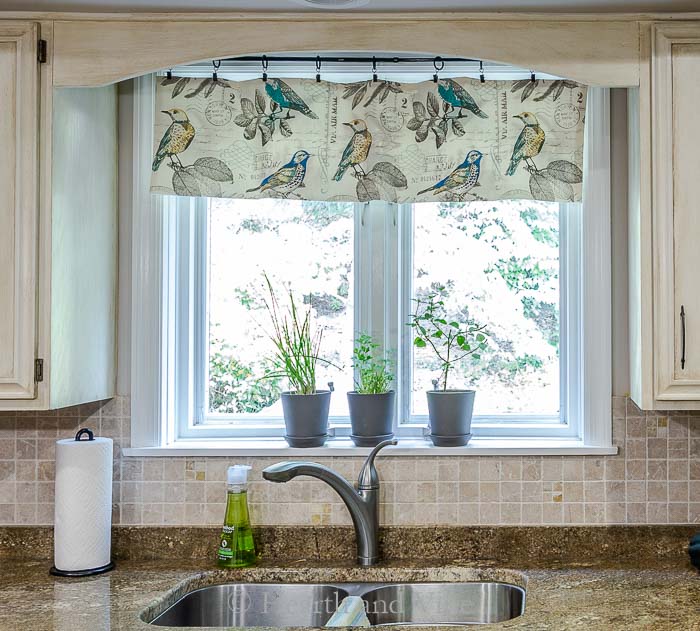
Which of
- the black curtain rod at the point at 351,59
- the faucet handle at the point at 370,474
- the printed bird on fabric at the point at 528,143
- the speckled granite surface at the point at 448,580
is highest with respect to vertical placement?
the black curtain rod at the point at 351,59

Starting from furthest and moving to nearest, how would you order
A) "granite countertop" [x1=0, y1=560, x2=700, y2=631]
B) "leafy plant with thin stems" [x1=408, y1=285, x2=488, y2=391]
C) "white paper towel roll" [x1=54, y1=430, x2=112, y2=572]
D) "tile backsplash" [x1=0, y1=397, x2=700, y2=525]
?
"leafy plant with thin stems" [x1=408, y1=285, x2=488, y2=391], "tile backsplash" [x1=0, y1=397, x2=700, y2=525], "white paper towel roll" [x1=54, y1=430, x2=112, y2=572], "granite countertop" [x1=0, y1=560, x2=700, y2=631]

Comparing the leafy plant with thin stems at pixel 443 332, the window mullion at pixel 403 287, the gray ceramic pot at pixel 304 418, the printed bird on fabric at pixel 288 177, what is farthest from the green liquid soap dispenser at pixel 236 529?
the printed bird on fabric at pixel 288 177

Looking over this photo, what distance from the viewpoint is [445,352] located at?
7.16ft

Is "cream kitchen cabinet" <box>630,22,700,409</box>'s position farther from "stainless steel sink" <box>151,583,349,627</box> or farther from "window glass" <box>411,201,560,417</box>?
"stainless steel sink" <box>151,583,349,627</box>

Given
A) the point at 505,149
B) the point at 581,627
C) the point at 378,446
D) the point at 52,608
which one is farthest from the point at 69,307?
the point at 581,627

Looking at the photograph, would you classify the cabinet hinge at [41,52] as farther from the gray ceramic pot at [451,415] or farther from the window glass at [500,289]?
the gray ceramic pot at [451,415]

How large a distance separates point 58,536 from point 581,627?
1.23 metres

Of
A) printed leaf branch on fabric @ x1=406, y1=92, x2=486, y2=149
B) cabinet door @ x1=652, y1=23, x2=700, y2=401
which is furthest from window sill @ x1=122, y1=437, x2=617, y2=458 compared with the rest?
printed leaf branch on fabric @ x1=406, y1=92, x2=486, y2=149

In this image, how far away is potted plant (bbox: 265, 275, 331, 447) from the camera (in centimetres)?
205

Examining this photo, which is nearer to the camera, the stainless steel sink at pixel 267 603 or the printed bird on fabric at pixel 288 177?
the stainless steel sink at pixel 267 603

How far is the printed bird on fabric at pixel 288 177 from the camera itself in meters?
2.08

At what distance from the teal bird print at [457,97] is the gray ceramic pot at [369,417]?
82cm

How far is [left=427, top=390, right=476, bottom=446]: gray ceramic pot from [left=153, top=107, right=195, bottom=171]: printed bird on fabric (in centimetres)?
96

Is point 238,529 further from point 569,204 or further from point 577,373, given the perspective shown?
point 569,204
